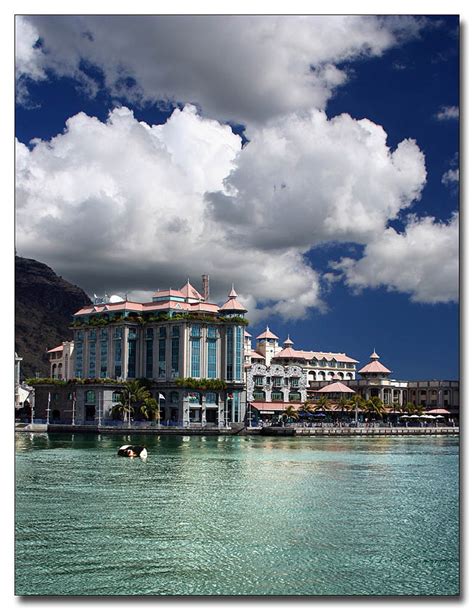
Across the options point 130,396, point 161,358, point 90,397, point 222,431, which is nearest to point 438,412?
point 222,431

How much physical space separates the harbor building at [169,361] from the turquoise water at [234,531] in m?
37.3

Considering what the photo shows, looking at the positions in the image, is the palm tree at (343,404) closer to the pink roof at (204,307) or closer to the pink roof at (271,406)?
the pink roof at (271,406)

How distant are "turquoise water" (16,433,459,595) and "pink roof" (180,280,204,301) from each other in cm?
4264

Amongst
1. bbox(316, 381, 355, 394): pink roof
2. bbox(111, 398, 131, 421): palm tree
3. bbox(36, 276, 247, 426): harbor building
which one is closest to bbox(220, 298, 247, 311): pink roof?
bbox(36, 276, 247, 426): harbor building

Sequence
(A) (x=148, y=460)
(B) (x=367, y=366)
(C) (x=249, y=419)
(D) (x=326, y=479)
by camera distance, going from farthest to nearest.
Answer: (B) (x=367, y=366)
(C) (x=249, y=419)
(A) (x=148, y=460)
(D) (x=326, y=479)

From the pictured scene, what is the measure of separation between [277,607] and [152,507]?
32.6ft

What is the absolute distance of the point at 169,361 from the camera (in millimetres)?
70438

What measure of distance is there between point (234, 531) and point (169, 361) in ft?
175

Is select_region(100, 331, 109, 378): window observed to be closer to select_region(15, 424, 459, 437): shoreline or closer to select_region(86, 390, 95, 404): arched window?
select_region(86, 390, 95, 404): arched window

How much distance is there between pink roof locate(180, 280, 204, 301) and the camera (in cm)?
7402

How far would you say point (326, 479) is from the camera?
27.8 meters
